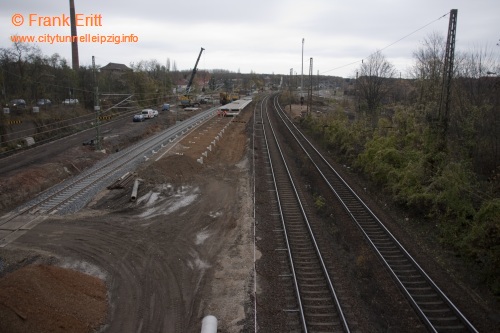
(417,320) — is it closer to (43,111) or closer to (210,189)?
(210,189)

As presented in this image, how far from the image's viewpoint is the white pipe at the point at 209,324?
8914 mm

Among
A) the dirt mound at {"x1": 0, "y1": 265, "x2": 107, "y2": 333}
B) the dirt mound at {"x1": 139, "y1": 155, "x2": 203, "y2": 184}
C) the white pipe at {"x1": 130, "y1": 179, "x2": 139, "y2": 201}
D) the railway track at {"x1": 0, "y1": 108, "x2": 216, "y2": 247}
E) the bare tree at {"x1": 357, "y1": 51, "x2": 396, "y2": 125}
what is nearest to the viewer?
the dirt mound at {"x1": 0, "y1": 265, "x2": 107, "y2": 333}

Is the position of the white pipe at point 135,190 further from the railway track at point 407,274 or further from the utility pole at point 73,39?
the utility pole at point 73,39

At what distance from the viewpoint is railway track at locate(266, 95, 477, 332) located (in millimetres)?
9680

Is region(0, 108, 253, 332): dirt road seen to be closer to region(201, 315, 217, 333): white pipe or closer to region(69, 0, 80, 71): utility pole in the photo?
region(201, 315, 217, 333): white pipe

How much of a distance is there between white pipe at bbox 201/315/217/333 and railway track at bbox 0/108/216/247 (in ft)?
34.1

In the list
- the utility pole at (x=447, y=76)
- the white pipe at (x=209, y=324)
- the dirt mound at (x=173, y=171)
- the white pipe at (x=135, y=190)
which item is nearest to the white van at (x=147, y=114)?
the dirt mound at (x=173, y=171)

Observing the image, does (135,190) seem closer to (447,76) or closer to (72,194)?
(72,194)

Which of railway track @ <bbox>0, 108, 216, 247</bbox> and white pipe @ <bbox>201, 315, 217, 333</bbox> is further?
railway track @ <bbox>0, 108, 216, 247</bbox>

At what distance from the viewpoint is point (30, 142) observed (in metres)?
35.5

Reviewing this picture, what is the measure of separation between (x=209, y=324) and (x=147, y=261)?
16.0ft

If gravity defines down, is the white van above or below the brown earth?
above

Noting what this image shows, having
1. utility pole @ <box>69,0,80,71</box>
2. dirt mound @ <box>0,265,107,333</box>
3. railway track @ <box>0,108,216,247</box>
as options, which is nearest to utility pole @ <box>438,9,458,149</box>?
dirt mound @ <box>0,265,107,333</box>

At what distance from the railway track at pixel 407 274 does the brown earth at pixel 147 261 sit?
0.73m
